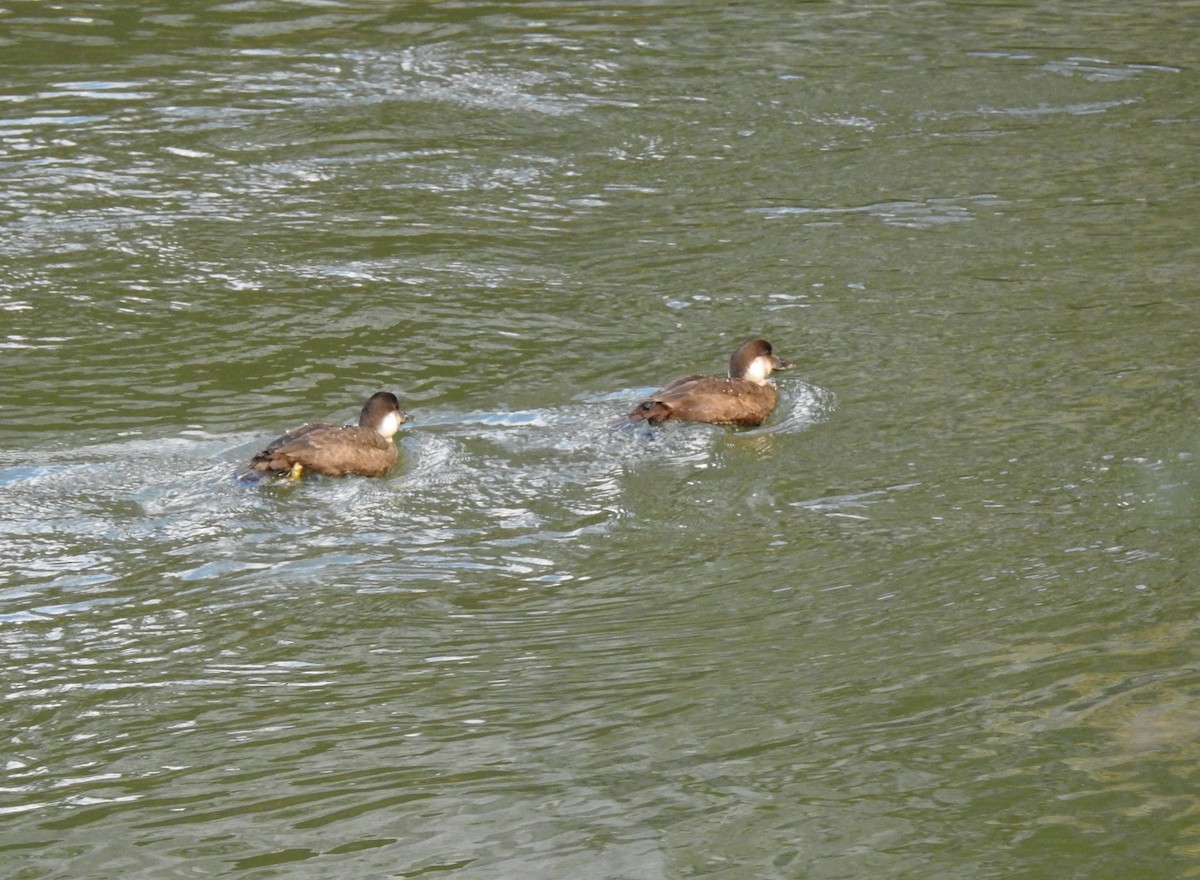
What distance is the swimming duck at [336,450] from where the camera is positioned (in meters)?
8.27

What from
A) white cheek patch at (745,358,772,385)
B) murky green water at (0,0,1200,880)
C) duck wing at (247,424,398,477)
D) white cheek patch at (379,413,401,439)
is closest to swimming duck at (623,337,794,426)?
white cheek patch at (745,358,772,385)

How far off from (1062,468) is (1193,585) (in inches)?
60.8

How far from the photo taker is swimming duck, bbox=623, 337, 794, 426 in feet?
29.5

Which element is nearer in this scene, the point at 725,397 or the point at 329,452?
the point at 329,452

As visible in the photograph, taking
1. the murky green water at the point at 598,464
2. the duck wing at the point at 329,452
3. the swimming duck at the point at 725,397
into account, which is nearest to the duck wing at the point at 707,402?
the swimming duck at the point at 725,397

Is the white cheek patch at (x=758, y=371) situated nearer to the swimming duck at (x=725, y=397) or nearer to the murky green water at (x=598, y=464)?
the swimming duck at (x=725, y=397)

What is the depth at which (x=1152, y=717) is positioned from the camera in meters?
5.82

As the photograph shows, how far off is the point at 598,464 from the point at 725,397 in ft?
2.72

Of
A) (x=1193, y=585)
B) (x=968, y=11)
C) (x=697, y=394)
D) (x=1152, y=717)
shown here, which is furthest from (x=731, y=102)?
(x=1152, y=717)

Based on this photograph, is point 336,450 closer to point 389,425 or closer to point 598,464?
point 389,425

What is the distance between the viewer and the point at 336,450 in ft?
27.6

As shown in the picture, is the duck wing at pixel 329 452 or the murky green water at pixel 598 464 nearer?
the murky green water at pixel 598 464

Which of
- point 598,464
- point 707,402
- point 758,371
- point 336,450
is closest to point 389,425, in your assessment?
point 336,450

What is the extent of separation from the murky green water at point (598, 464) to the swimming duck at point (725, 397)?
12cm
